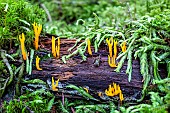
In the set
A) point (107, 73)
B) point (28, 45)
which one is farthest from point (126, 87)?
point (28, 45)

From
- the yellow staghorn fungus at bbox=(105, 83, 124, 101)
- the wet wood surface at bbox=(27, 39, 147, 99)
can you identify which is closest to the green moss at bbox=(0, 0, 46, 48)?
the wet wood surface at bbox=(27, 39, 147, 99)

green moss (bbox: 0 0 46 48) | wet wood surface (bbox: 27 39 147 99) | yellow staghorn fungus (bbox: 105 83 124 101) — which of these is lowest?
yellow staghorn fungus (bbox: 105 83 124 101)

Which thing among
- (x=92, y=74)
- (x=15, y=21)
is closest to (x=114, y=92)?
(x=92, y=74)

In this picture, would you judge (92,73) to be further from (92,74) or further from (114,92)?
(114,92)

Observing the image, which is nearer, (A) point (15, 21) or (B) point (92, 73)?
(B) point (92, 73)

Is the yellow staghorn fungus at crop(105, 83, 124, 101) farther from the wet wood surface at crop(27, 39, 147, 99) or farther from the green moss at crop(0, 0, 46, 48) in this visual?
the green moss at crop(0, 0, 46, 48)

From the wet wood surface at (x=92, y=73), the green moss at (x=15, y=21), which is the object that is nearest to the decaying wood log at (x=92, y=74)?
the wet wood surface at (x=92, y=73)

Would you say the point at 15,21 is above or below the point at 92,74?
above

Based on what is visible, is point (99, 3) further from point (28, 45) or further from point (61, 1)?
point (28, 45)
